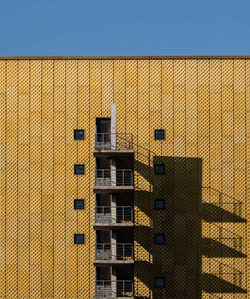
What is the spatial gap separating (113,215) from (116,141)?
593 cm

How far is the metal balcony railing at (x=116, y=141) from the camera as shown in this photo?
98.6 ft

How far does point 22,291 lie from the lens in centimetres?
3033

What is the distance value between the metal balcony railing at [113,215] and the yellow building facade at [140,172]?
29.6 inches

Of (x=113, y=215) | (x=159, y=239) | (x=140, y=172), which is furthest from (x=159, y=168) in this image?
(x=159, y=239)

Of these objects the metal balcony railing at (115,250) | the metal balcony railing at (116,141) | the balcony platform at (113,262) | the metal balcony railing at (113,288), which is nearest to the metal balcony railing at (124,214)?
the metal balcony railing at (115,250)

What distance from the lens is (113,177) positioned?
96.0 feet

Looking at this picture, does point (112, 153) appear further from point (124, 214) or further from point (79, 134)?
point (124, 214)

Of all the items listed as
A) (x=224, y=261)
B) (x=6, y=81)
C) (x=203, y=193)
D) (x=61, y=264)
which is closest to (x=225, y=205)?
(x=203, y=193)

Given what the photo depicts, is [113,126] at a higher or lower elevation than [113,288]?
higher

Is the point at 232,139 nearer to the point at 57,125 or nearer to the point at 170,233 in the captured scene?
the point at 170,233

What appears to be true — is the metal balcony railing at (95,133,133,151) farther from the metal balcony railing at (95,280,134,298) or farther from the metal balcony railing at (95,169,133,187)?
the metal balcony railing at (95,280,134,298)

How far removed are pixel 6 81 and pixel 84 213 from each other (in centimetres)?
1289

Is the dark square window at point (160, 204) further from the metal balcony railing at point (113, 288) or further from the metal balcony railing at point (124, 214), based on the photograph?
the metal balcony railing at point (113, 288)

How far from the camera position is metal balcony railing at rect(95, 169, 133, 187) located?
96.2 feet
